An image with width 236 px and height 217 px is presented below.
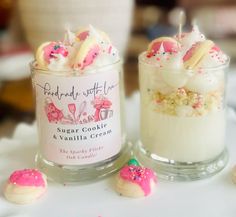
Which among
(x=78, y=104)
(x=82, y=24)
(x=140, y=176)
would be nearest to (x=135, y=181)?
(x=140, y=176)

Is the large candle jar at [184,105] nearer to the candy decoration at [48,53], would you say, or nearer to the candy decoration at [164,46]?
the candy decoration at [164,46]

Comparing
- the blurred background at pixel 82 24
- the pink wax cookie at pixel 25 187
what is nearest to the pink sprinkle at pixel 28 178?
the pink wax cookie at pixel 25 187

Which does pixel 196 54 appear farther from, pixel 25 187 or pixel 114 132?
pixel 25 187

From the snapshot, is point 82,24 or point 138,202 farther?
point 82,24

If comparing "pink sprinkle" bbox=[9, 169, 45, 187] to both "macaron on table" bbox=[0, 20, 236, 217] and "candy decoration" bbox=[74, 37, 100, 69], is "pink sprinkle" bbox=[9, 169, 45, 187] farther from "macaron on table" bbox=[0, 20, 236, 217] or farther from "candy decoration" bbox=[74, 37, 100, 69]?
"candy decoration" bbox=[74, 37, 100, 69]

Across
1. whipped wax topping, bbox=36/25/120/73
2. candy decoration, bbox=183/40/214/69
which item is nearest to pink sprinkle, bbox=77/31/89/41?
whipped wax topping, bbox=36/25/120/73

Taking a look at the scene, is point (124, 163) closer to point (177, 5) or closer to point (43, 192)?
point (43, 192)

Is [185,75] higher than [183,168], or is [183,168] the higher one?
[185,75]
